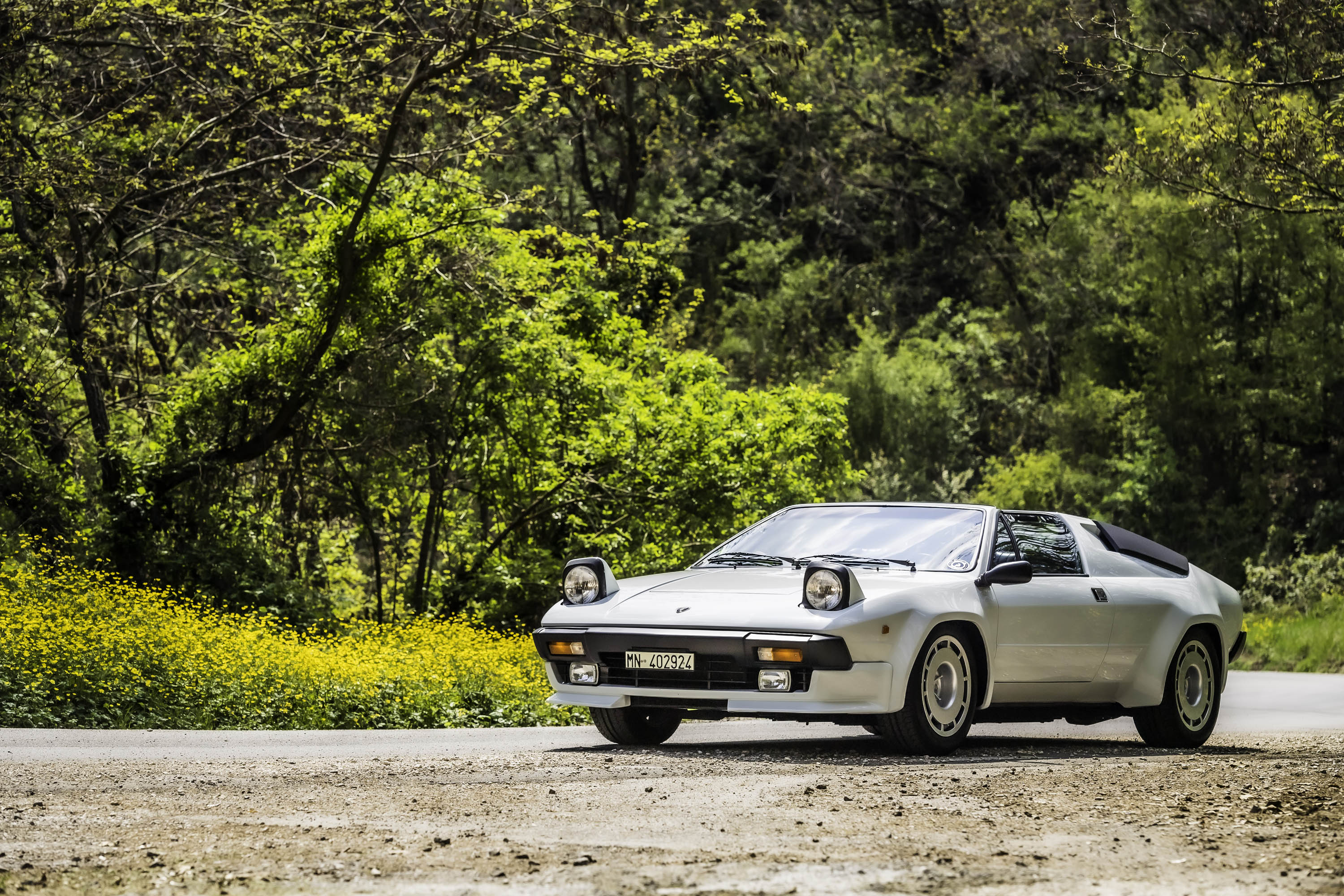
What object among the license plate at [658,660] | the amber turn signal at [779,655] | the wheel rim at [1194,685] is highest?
the amber turn signal at [779,655]

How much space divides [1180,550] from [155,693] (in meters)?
31.5

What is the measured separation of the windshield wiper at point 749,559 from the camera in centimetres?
970

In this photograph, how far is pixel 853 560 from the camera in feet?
31.2

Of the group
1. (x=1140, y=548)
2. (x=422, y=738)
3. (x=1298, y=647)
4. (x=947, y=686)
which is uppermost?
(x=1140, y=548)

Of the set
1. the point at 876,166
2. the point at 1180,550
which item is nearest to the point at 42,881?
the point at 1180,550

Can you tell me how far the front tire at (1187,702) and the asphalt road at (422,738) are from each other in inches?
42.0

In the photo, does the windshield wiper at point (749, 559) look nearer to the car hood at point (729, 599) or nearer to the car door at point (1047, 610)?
the car hood at point (729, 599)

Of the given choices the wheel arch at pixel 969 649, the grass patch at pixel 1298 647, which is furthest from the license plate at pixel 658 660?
the grass patch at pixel 1298 647

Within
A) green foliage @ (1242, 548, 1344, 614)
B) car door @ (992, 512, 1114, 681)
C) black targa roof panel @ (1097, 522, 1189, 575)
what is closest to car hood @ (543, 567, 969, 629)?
car door @ (992, 512, 1114, 681)

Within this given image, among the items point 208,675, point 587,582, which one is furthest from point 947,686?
point 208,675

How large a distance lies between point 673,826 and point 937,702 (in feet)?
10.7

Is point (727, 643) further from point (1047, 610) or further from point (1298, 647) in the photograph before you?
point (1298, 647)

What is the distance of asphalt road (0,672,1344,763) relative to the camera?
902cm

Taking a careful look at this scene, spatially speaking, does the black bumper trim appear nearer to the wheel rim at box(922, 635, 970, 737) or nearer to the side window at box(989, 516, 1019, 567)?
the wheel rim at box(922, 635, 970, 737)
